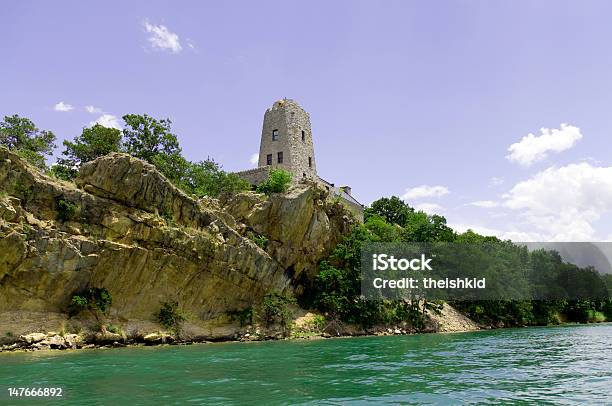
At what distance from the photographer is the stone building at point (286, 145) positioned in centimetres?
6425

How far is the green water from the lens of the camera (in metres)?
14.8

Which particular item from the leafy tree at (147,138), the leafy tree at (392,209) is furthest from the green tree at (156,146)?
the leafy tree at (392,209)

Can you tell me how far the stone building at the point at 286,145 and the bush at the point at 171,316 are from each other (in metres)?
24.9

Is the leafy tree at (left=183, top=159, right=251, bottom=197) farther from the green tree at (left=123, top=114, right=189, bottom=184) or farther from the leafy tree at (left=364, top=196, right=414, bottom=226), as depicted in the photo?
the leafy tree at (left=364, top=196, right=414, bottom=226)

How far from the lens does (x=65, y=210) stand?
37.9 meters

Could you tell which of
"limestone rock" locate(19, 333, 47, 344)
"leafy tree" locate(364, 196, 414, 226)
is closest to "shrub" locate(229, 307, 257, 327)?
"limestone rock" locate(19, 333, 47, 344)

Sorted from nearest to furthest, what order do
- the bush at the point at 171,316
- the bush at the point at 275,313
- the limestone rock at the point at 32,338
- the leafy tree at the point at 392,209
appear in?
the limestone rock at the point at 32,338 < the bush at the point at 171,316 < the bush at the point at 275,313 < the leafy tree at the point at 392,209

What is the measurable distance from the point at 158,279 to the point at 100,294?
16.1 feet

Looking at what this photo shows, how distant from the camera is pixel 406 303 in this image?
5425cm

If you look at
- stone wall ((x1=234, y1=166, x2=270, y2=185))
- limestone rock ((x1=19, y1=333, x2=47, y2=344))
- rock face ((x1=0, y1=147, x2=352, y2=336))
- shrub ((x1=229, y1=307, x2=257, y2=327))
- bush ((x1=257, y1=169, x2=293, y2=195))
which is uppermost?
stone wall ((x1=234, y1=166, x2=270, y2=185))

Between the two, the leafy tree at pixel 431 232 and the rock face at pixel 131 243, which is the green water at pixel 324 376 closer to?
the rock face at pixel 131 243

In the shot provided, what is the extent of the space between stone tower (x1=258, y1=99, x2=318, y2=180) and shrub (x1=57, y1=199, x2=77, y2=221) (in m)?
30.8

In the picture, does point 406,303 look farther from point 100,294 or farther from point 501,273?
point 100,294

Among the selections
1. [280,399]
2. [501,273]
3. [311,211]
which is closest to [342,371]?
[280,399]
